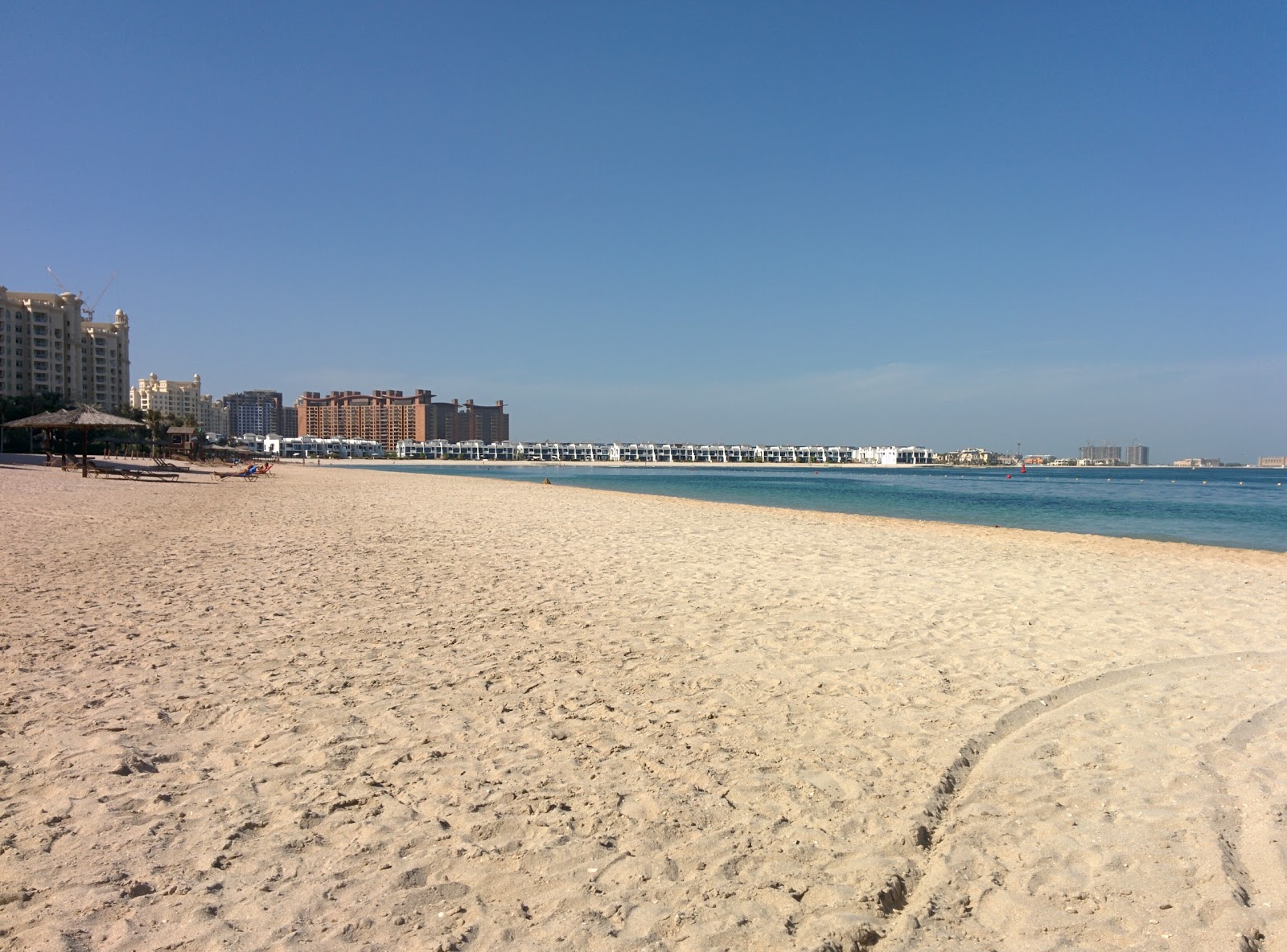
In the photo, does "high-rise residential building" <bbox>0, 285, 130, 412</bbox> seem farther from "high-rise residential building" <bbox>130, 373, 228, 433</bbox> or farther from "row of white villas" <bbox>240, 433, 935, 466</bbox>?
"high-rise residential building" <bbox>130, 373, 228, 433</bbox>

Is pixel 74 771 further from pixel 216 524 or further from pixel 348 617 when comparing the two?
pixel 216 524

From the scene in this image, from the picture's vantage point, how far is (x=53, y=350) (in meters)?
89.2

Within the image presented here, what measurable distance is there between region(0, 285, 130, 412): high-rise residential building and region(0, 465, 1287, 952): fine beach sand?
308 ft

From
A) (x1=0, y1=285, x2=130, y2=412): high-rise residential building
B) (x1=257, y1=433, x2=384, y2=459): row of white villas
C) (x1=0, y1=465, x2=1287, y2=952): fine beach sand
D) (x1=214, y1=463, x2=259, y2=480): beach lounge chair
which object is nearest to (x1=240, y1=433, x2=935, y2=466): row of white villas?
(x1=257, y1=433, x2=384, y2=459): row of white villas

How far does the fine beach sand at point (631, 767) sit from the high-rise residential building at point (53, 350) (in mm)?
93970

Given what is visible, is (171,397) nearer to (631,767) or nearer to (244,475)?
(244,475)

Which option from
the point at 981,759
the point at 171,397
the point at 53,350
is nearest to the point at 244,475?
the point at 981,759

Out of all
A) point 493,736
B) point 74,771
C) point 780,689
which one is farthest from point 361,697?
point 780,689

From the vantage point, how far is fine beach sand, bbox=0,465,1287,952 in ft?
8.20

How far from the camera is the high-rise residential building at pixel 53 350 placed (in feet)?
276

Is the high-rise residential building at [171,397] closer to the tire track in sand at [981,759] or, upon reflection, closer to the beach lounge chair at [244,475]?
the beach lounge chair at [244,475]

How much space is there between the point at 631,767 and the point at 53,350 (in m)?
110

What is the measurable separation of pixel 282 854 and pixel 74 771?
4.31 ft

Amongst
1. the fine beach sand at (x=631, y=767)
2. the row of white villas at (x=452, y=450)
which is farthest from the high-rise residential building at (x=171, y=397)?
the fine beach sand at (x=631, y=767)
